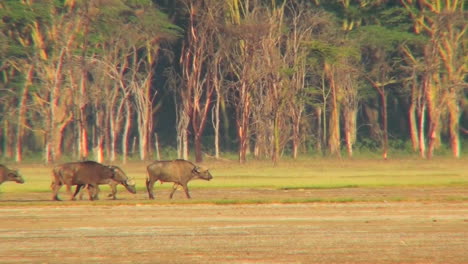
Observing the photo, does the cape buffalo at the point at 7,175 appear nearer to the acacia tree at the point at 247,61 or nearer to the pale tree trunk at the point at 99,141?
the pale tree trunk at the point at 99,141

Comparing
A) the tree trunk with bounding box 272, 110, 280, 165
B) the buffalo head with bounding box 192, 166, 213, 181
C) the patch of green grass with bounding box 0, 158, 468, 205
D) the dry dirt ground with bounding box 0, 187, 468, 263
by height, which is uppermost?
the tree trunk with bounding box 272, 110, 280, 165

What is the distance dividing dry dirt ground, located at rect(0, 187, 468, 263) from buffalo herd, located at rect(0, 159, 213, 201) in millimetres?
697

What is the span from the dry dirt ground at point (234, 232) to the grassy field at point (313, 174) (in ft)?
25.6

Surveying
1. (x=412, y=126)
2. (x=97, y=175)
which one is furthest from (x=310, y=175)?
(x=412, y=126)

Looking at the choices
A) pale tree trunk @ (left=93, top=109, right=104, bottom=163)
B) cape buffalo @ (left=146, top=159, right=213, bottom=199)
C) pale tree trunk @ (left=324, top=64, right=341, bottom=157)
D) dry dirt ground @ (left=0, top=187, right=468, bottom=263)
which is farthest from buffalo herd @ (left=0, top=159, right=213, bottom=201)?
pale tree trunk @ (left=324, top=64, right=341, bottom=157)

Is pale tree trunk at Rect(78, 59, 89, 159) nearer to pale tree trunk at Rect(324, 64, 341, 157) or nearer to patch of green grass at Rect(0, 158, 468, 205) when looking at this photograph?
patch of green grass at Rect(0, 158, 468, 205)

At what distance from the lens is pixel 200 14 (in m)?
73.8

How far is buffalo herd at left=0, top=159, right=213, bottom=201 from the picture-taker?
3454cm

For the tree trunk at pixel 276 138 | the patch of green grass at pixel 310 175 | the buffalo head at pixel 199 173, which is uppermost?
the tree trunk at pixel 276 138

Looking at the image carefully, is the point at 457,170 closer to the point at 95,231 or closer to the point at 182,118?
the point at 182,118

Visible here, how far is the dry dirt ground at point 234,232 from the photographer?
21.0m

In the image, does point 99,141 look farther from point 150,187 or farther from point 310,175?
point 150,187

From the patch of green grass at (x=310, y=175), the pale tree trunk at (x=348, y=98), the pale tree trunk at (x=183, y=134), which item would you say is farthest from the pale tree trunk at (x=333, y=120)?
the pale tree trunk at (x=183, y=134)

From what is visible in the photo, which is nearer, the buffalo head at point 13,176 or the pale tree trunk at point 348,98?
the buffalo head at point 13,176
